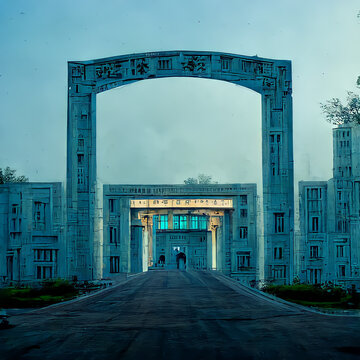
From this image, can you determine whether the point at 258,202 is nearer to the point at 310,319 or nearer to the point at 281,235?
the point at 281,235

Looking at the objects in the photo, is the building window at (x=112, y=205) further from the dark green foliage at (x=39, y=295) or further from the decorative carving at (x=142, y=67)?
the decorative carving at (x=142, y=67)

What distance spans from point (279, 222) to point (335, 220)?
347 centimetres

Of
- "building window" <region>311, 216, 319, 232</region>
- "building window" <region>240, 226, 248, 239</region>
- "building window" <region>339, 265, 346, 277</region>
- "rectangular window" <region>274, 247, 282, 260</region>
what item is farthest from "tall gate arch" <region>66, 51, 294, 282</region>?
"building window" <region>240, 226, 248, 239</region>

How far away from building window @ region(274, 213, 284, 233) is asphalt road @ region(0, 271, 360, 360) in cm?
1094

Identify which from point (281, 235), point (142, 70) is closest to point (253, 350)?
point (281, 235)

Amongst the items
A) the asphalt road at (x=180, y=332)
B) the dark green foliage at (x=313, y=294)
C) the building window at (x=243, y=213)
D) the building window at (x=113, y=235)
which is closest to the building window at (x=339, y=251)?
the dark green foliage at (x=313, y=294)

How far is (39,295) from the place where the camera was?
28.2m

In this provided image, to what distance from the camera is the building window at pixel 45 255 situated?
107 ft

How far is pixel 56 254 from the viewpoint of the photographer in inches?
1289

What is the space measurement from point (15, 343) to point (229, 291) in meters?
17.5

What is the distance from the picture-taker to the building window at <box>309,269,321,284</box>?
3300cm

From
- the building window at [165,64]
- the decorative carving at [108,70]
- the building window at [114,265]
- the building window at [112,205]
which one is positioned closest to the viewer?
the building window at [165,64]

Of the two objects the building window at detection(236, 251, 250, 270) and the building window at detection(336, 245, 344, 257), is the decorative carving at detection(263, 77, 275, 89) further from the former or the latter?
the building window at detection(236, 251, 250, 270)

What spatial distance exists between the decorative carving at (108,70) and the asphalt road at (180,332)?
15.2 m
